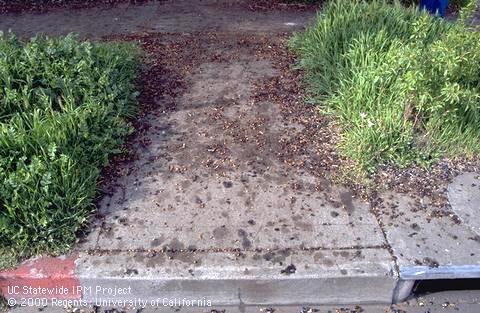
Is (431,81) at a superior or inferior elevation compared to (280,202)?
superior

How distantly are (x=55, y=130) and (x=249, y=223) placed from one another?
1.32m

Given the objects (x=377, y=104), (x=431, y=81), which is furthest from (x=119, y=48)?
(x=431, y=81)

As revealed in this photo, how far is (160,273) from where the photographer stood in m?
2.67

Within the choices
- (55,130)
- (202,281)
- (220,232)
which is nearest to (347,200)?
(220,232)

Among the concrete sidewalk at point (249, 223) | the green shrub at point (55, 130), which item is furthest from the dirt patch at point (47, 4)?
the concrete sidewalk at point (249, 223)

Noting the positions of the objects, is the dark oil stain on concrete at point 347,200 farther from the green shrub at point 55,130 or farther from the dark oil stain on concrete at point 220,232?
the green shrub at point 55,130

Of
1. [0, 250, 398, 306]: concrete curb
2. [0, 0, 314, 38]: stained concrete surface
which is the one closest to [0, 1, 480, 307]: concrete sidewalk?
[0, 250, 398, 306]: concrete curb

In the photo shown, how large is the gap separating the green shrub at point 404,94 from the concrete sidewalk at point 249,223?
0.73 ft

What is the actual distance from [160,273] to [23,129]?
1288 mm

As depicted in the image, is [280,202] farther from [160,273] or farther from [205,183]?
[160,273]

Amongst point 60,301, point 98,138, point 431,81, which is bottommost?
point 60,301

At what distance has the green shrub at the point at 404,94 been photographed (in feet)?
10.7

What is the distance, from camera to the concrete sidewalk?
2.69 m

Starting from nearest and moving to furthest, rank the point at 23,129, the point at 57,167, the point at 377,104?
the point at 57,167
the point at 23,129
the point at 377,104
